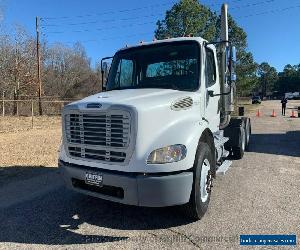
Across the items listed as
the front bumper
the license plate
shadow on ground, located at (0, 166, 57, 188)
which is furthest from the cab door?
shadow on ground, located at (0, 166, 57, 188)

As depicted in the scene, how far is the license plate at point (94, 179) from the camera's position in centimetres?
515

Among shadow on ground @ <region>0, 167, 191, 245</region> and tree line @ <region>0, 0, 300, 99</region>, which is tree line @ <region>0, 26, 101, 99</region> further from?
shadow on ground @ <region>0, 167, 191, 245</region>

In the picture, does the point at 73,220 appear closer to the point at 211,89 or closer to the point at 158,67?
the point at 158,67

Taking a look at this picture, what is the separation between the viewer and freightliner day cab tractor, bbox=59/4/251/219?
193 inches

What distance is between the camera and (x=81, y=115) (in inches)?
214

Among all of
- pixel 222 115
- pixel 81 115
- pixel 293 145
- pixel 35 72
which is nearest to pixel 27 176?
pixel 81 115

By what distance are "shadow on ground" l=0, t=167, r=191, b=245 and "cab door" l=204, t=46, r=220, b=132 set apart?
1.80 meters

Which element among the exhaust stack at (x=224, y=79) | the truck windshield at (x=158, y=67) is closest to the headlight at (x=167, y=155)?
the truck windshield at (x=158, y=67)

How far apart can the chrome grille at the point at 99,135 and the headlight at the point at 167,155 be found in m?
0.38

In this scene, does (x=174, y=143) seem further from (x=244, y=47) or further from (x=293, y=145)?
(x=244, y=47)

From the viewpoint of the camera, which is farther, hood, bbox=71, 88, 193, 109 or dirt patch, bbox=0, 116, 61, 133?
dirt patch, bbox=0, 116, 61, 133

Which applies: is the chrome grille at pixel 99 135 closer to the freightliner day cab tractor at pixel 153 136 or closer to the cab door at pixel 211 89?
the freightliner day cab tractor at pixel 153 136

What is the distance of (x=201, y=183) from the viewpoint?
218 inches

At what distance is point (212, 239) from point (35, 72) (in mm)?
43912
